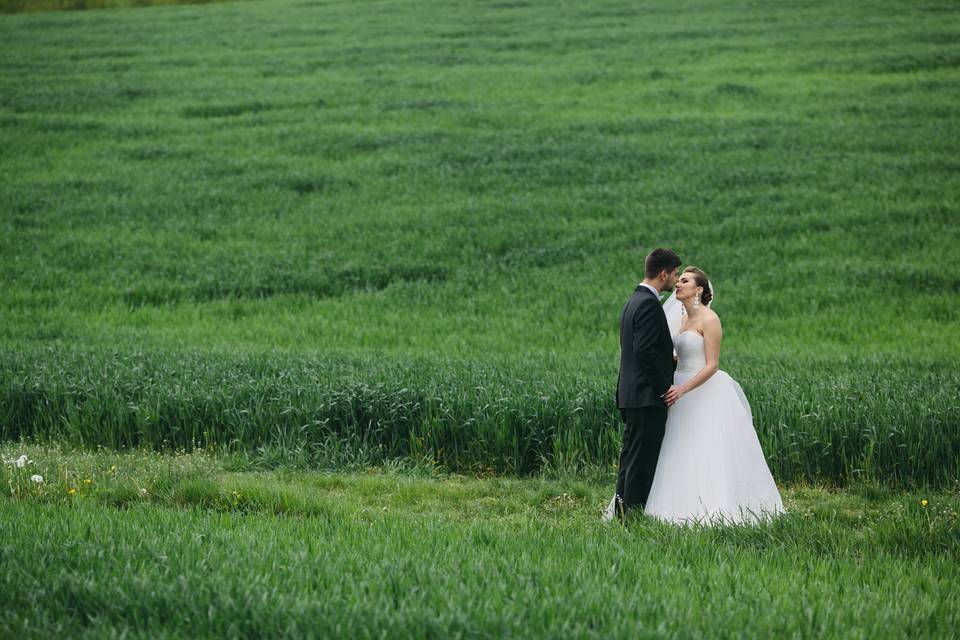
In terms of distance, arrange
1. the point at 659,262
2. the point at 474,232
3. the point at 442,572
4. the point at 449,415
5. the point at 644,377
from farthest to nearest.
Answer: the point at 474,232 < the point at 449,415 < the point at 644,377 < the point at 659,262 < the point at 442,572

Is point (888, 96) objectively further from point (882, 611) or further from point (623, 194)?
point (882, 611)

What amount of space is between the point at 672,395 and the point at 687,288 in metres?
0.83

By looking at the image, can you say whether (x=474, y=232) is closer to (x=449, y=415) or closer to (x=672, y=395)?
(x=449, y=415)

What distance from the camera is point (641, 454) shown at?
725 cm

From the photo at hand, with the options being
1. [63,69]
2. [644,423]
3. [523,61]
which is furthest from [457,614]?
[63,69]

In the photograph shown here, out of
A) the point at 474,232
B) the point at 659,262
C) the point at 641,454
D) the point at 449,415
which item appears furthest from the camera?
the point at 474,232

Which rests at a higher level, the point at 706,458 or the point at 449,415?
the point at 706,458

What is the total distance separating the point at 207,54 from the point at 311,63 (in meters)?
4.67

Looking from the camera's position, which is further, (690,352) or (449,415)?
(449,415)

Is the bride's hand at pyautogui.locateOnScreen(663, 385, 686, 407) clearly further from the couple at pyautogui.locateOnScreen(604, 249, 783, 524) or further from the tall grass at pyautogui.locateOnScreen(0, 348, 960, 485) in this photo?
the tall grass at pyautogui.locateOnScreen(0, 348, 960, 485)

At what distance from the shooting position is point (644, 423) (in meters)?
7.24

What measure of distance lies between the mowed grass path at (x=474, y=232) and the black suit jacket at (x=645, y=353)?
6.06ft

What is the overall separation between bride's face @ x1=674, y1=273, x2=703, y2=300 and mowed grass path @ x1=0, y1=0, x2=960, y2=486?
6.52 ft

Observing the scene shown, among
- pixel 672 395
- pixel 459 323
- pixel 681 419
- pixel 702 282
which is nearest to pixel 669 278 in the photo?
pixel 702 282
